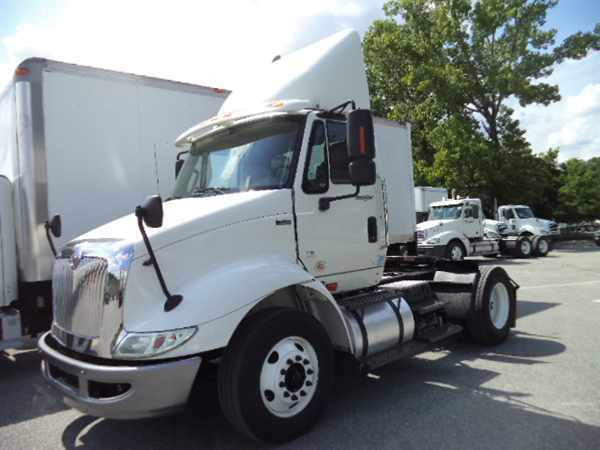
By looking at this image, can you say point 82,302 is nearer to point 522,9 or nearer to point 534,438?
point 534,438

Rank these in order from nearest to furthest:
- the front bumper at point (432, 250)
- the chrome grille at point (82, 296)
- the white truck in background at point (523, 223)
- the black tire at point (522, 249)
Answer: the chrome grille at point (82, 296), the front bumper at point (432, 250), the black tire at point (522, 249), the white truck in background at point (523, 223)

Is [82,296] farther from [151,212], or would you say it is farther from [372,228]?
[372,228]

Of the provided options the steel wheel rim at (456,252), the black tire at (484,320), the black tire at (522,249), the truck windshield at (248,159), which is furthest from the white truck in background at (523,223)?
the truck windshield at (248,159)

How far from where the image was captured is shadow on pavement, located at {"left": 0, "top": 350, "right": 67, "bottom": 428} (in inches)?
193

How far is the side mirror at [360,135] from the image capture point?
4148 mm

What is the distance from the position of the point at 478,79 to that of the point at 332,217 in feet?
94.0

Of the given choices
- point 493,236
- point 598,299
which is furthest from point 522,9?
point 598,299

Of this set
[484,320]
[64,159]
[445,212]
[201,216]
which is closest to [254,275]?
[201,216]

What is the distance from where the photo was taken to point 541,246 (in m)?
22.2

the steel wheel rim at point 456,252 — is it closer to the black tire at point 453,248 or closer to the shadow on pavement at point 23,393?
the black tire at point 453,248

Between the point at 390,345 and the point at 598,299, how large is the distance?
21.8 feet

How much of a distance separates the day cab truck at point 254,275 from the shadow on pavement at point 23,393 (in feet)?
4.30

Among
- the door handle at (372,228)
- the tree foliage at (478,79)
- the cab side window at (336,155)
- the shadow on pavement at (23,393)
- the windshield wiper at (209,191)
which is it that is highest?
the tree foliage at (478,79)

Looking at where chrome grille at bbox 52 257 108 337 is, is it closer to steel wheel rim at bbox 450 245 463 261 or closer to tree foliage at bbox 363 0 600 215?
steel wheel rim at bbox 450 245 463 261
